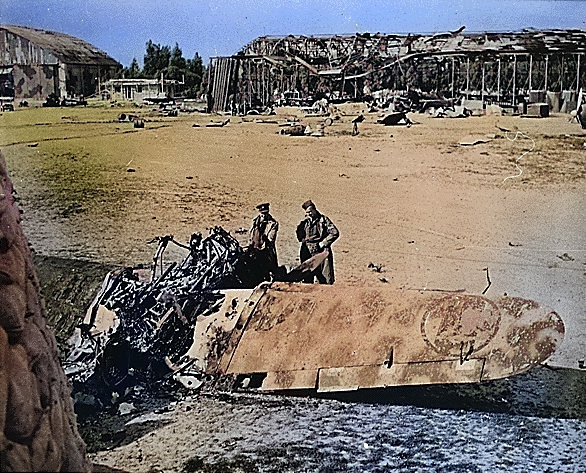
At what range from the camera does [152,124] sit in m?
3.00

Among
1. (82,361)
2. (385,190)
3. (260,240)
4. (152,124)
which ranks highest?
(152,124)

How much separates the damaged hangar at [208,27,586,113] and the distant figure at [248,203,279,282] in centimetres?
46

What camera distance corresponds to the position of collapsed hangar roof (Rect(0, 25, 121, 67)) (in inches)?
112

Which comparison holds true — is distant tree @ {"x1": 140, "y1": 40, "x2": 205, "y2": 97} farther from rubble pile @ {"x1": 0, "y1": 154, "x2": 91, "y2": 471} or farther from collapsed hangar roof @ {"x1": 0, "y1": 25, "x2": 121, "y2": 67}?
rubble pile @ {"x1": 0, "y1": 154, "x2": 91, "y2": 471}

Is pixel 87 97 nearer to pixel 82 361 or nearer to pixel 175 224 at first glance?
pixel 175 224

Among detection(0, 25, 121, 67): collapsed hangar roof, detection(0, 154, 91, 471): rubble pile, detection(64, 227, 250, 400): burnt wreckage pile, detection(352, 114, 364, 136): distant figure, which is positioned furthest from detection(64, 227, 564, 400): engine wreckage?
detection(0, 154, 91, 471): rubble pile

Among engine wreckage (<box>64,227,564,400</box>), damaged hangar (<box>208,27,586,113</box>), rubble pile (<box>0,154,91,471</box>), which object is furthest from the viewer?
damaged hangar (<box>208,27,586,113</box>)

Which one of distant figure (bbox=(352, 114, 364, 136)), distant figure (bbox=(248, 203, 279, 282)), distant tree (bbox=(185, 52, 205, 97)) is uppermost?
distant tree (bbox=(185, 52, 205, 97))

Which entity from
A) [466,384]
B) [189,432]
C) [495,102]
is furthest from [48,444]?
[495,102]

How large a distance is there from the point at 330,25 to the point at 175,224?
3.07 ft

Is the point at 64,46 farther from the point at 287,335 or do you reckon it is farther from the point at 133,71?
the point at 287,335

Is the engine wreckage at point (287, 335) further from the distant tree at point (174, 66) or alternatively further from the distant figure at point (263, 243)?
the distant tree at point (174, 66)

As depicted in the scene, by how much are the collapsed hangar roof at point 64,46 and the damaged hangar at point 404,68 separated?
0.43 meters

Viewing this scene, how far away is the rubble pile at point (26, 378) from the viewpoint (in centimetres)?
73
